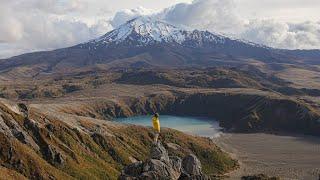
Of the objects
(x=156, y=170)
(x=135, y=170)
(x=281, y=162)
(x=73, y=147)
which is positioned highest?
(x=156, y=170)

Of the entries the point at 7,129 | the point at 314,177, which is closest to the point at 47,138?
the point at 7,129

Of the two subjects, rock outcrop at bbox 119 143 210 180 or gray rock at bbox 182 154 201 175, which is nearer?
rock outcrop at bbox 119 143 210 180

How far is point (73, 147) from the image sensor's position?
124562 mm

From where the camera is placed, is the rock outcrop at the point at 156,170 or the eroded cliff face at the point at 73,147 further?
the eroded cliff face at the point at 73,147

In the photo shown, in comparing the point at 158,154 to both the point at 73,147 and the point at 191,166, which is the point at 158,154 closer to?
the point at 191,166

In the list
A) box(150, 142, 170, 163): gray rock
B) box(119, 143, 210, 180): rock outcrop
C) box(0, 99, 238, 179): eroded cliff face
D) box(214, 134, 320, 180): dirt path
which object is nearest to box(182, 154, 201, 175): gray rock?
box(119, 143, 210, 180): rock outcrop

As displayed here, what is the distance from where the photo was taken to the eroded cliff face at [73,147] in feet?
317

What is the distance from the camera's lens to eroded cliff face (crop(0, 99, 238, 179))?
3799 inches

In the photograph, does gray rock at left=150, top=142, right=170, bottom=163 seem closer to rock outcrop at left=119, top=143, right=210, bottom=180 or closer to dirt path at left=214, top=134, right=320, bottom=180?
rock outcrop at left=119, top=143, right=210, bottom=180

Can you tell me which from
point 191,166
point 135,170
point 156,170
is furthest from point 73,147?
point 156,170

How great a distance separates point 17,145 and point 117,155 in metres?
40.6

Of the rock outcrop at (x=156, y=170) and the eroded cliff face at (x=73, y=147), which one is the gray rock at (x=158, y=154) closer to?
the rock outcrop at (x=156, y=170)

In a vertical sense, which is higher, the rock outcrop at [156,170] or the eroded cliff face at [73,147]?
the rock outcrop at [156,170]

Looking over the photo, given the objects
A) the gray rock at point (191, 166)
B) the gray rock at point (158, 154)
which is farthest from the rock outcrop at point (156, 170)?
the gray rock at point (191, 166)
